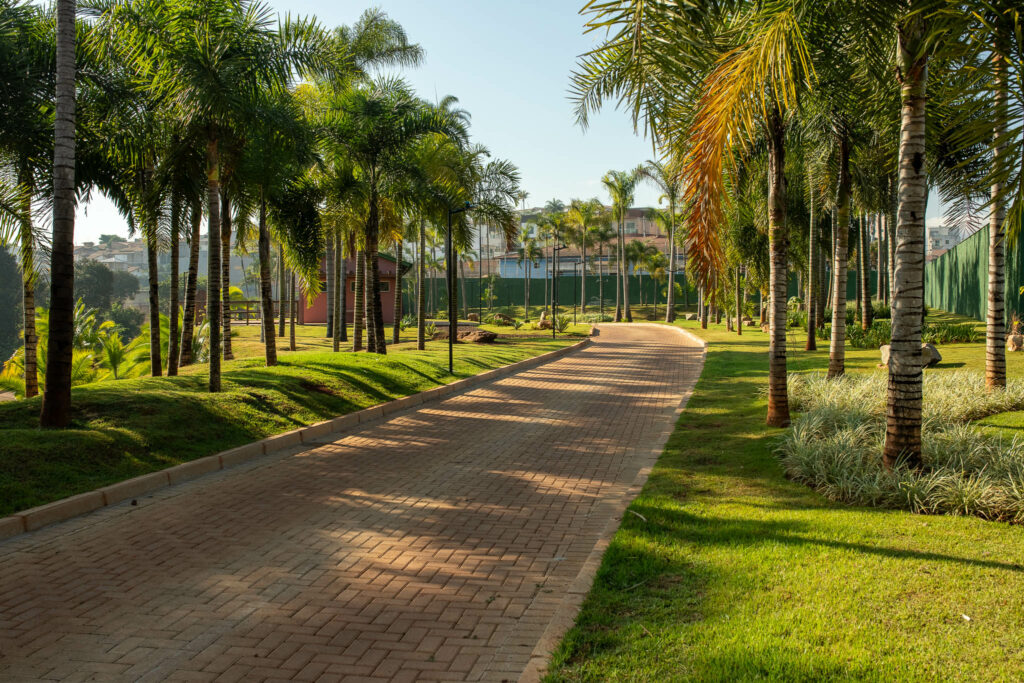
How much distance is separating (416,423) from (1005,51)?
29.9 feet

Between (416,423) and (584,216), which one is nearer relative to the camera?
(416,423)

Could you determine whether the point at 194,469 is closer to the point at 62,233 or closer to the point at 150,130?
the point at 62,233

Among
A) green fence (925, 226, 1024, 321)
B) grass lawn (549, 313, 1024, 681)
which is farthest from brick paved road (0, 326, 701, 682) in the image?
green fence (925, 226, 1024, 321)

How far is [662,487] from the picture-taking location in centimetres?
724

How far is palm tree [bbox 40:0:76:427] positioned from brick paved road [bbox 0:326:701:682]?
7.20 ft

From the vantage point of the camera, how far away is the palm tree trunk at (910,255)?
645cm

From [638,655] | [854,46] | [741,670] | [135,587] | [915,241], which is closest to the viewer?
[741,670]

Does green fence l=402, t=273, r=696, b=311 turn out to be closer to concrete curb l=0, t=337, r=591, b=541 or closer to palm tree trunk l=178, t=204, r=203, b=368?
palm tree trunk l=178, t=204, r=203, b=368

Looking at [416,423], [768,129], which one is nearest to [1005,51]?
[768,129]

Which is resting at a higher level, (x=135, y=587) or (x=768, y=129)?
(x=768, y=129)

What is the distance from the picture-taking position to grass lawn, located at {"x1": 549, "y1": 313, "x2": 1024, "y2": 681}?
3.56 m

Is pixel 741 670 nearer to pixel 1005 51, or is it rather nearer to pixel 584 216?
pixel 1005 51

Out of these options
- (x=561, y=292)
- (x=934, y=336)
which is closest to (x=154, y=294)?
(x=934, y=336)

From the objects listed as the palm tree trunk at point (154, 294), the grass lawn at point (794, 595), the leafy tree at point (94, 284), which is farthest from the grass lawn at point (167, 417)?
the leafy tree at point (94, 284)
